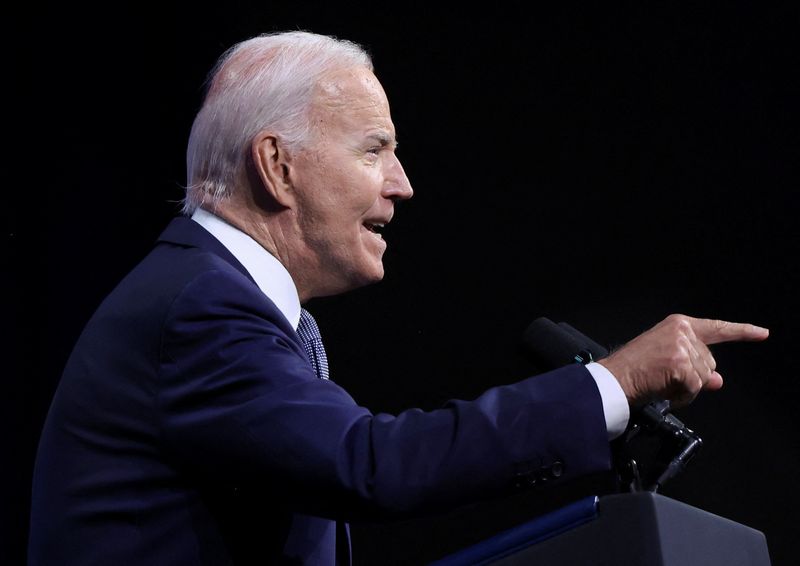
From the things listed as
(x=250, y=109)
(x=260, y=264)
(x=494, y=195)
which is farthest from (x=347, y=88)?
(x=494, y=195)

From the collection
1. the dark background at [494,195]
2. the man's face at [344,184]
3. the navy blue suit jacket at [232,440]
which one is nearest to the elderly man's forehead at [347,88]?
the man's face at [344,184]

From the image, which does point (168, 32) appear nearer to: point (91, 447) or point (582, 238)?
point (582, 238)

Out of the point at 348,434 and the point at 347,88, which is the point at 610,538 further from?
the point at 347,88

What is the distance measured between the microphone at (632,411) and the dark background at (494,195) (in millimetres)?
954

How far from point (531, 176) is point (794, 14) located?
0.72 metres

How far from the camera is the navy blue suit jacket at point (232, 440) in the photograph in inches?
43.0

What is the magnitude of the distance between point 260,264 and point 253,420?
1.47 feet

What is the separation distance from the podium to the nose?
77 cm

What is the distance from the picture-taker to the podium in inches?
40.2

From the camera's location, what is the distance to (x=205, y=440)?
116 cm

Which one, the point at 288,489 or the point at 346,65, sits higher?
the point at 346,65

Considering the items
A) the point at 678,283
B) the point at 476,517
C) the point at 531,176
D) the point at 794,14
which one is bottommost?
the point at 476,517

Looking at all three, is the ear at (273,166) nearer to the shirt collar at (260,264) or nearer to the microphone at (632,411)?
the shirt collar at (260,264)

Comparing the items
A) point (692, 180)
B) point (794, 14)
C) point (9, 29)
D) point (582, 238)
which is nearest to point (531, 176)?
point (582, 238)
